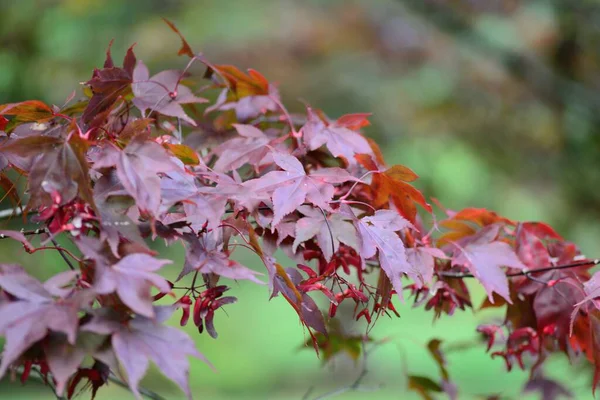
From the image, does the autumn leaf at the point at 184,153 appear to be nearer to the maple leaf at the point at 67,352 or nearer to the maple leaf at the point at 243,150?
the maple leaf at the point at 243,150

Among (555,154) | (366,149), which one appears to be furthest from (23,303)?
(555,154)

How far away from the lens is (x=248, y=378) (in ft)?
13.3

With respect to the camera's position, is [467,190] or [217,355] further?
[217,355]

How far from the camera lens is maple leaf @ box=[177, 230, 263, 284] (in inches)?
23.3

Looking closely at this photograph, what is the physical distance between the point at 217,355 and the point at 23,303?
152 inches

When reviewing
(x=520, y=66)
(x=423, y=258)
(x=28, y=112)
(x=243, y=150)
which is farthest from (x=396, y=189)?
(x=520, y=66)

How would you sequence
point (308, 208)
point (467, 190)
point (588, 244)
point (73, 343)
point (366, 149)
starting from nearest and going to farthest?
1. point (73, 343)
2. point (308, 208)
3. point (366, 149)
4. point (588, 244)
5. point (467, 190)

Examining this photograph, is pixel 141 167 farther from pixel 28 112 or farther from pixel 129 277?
pixel 28 112

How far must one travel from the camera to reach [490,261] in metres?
0.84

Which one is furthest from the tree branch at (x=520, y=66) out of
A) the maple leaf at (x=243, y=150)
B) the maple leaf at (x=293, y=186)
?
the maple leaf at (x=293, y=186)

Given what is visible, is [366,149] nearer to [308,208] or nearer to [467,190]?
[308,208]

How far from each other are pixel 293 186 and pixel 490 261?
1.05ft

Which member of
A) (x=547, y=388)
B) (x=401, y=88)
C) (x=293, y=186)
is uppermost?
(x=293, y=186)

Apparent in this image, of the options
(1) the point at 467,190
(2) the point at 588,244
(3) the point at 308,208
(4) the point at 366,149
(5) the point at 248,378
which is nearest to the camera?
(3) the point at 308,208
